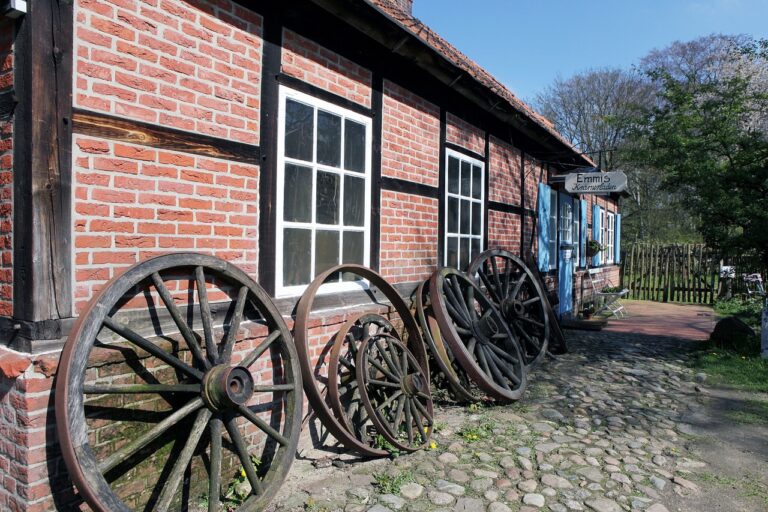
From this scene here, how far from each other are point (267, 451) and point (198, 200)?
1670 mm

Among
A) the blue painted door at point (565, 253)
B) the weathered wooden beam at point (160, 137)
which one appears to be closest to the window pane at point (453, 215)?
the weathered wooden beam at point (160, 137)

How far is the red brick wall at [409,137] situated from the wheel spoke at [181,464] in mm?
2659

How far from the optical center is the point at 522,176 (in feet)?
25.8

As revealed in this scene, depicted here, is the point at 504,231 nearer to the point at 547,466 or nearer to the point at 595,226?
the point at 547,466

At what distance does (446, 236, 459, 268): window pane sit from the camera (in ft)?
19.1

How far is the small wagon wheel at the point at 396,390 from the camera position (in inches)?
143

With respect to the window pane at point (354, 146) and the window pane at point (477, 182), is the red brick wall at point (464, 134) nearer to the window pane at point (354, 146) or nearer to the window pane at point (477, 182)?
the window pane at point (477, 182)

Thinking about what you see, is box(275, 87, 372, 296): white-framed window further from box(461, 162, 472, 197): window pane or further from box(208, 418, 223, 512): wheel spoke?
box(461, 162, 472, 197): window pane

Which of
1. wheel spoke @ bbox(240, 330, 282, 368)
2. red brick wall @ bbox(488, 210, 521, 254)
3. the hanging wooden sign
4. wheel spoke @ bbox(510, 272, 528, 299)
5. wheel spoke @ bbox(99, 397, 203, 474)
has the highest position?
the hanging wooden sign

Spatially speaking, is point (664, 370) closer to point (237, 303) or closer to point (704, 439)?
point (704, 439)

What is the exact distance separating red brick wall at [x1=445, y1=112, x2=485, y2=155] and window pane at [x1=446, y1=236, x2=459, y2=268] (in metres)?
1.12

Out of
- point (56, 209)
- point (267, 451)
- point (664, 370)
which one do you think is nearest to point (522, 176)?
point (664, 370)

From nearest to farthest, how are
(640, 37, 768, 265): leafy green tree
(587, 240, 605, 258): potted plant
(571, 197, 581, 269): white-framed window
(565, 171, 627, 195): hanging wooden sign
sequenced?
(640, 37, 768, 265): leafy green tree < (565, 171, 627, 195): hanging wooden sign < (571, 197, 581, 269): white-framed window < (587, 240, 605, 258): potted plant

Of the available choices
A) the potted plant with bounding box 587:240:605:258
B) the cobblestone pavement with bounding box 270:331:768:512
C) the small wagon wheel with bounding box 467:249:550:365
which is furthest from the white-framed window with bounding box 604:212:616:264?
the cobblestone pavement with bounding box 270:331:768:512
